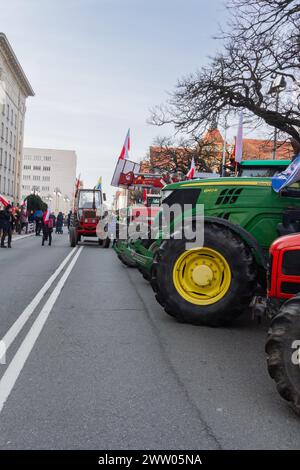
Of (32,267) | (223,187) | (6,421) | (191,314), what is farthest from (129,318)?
(32,267)

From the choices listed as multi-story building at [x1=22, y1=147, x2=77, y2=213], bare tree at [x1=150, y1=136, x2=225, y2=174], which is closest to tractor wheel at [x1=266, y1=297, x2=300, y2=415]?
bare tree at [x1=150, y1=136, x2=225, y2=174]

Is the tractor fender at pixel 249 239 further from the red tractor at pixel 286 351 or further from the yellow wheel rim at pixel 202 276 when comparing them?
the red tractor at pixel 286 351

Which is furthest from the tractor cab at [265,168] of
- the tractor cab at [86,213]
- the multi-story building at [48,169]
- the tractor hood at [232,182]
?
the multi-story building at [48,169]

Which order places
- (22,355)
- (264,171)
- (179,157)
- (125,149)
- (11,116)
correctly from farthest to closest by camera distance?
(11,116), (179,157), (125,149), (264,171), (22,355)

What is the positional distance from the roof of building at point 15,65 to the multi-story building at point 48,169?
68.5 m

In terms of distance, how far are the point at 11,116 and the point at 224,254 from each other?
66075 mm

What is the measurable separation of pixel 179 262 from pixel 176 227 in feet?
1.64

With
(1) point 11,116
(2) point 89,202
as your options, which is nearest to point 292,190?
(2) point 89,202

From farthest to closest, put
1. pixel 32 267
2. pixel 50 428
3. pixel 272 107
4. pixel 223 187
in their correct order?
pixel 272 107 → pixel 32 267 → pixel 223 187 → pixel 50 428

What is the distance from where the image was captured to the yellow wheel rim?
6438mm

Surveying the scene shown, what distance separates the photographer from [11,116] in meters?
67.7

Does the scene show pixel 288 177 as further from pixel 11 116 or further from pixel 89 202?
pixel 11 116

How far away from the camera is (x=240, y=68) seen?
1747 cm

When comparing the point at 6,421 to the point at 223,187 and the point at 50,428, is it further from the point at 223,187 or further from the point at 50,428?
the point at 223,187
